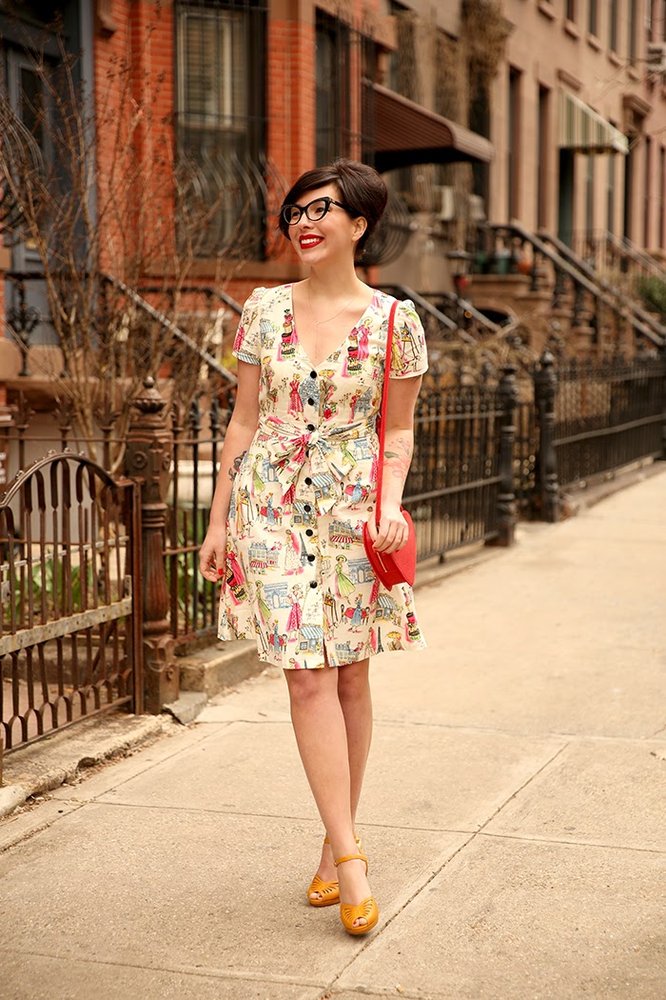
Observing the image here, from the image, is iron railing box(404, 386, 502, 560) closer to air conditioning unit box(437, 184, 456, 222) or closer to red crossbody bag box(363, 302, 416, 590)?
red crossbody bag box(363, 302, 416, 590)

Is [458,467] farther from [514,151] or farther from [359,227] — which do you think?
[514,151]

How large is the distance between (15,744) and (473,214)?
1637 cm

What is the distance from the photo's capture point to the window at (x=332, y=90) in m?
14.2

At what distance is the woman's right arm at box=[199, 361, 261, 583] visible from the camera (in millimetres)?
3953

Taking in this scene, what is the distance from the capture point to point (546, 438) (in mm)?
11688

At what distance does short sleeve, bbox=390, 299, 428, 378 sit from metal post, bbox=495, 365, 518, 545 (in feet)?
22.1

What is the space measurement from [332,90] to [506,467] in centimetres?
539

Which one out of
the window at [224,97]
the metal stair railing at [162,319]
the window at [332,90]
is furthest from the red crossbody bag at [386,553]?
the window at [332,90]

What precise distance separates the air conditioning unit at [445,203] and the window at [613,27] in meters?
11.2

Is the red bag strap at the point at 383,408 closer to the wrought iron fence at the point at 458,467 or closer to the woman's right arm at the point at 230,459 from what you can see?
the woman's right arm at the point at 230,459

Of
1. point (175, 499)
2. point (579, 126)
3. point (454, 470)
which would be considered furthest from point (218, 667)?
point (579, 126)

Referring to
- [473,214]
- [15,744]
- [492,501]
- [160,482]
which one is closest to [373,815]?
[15,744]

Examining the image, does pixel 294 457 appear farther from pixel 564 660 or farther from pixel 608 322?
pixel 608 322

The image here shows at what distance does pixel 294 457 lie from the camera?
3832 mm
